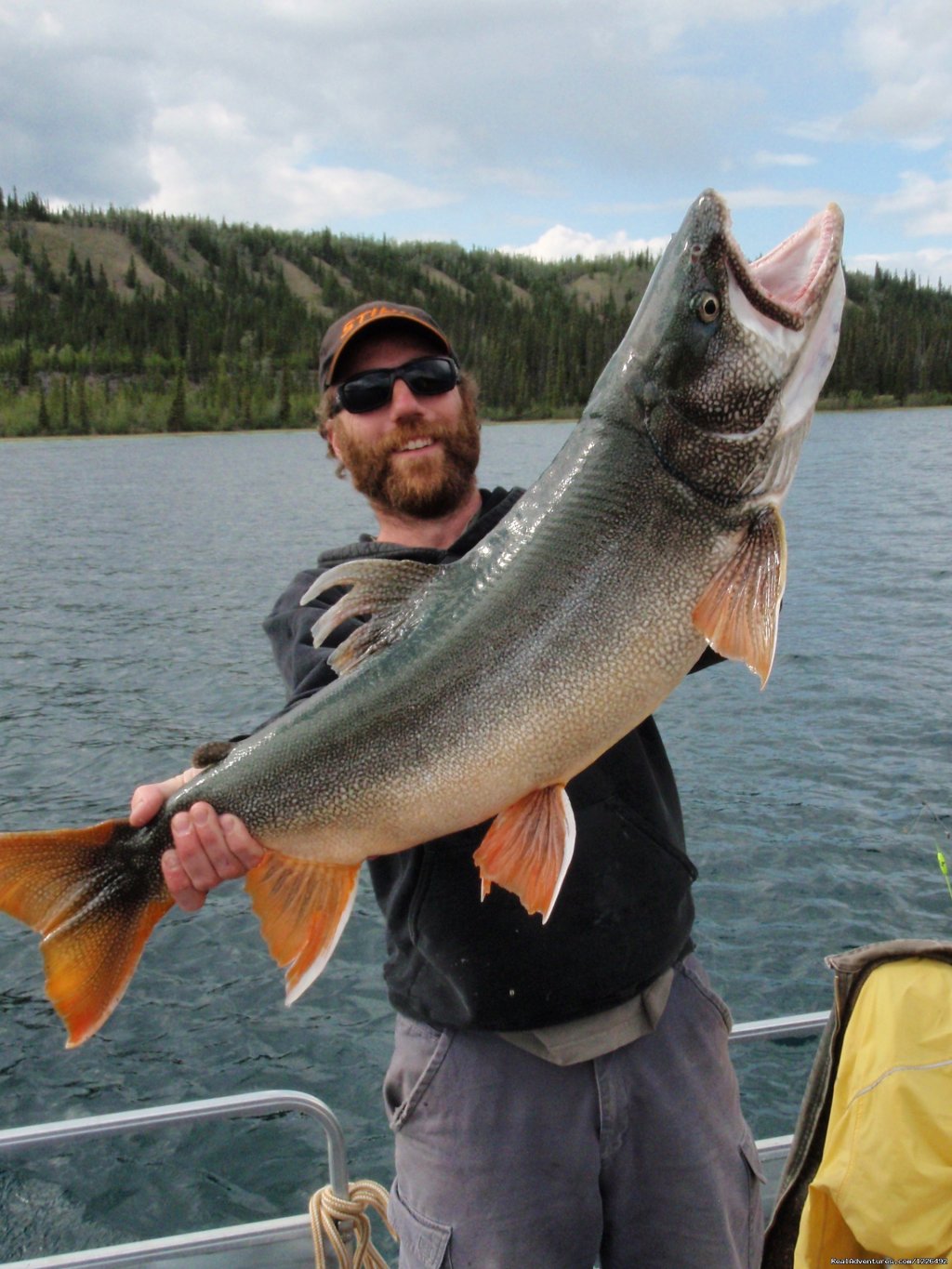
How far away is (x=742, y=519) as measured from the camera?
2.42m

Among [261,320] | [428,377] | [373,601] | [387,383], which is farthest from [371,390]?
[261,320]

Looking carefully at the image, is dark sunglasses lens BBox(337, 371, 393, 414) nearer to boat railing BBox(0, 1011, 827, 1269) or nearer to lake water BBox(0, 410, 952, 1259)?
boat railing BBox(0, 1011, 827, 1269)

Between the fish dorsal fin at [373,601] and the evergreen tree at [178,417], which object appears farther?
the evergreen tree at [178,417]

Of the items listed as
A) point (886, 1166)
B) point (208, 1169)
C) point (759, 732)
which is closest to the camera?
point (886, 1166)

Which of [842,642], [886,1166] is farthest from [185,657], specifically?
[886,1166]

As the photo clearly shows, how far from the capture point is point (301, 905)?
110 inches

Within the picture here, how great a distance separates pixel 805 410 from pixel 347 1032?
5.81 meters

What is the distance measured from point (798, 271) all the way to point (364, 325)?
1.58 meters

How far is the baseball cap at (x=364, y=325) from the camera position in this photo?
3.53 m

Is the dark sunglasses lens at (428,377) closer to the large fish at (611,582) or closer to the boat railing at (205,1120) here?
the large fish at (611,582)

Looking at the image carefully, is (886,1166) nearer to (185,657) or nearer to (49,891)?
(49,891)

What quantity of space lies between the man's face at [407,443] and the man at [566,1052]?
0.71 meters

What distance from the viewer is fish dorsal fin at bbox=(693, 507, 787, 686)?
2354 mm

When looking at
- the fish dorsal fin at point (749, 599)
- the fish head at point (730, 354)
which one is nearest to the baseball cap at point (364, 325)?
the fish head at point (730, 354)
